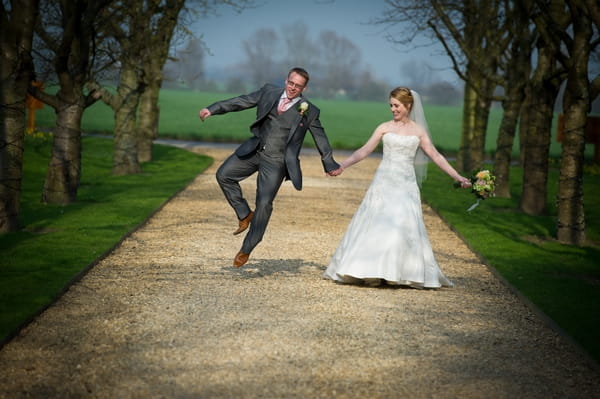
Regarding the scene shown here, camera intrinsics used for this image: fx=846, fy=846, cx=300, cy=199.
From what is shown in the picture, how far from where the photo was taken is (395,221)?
31.7 ft

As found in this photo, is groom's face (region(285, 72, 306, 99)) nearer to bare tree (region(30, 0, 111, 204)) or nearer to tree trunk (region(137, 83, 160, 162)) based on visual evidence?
bare tree (region(30, 0, 111, 204))

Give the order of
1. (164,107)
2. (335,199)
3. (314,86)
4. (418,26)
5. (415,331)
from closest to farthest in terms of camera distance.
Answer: (415,331), (335,199), (418,26), (164,107), (314,86)

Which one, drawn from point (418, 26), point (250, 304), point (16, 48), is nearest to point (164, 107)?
point (418, 26)

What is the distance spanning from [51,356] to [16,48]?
732 centimetres

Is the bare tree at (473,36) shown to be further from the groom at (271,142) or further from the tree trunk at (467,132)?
the groom at (271,142)

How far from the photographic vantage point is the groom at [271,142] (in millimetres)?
9398

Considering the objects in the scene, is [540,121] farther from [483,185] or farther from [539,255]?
[483,185]

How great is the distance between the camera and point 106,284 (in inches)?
365

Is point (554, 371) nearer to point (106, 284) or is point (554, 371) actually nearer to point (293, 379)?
point (293, 379)

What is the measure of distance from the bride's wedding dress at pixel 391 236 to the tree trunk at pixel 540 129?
297 inches

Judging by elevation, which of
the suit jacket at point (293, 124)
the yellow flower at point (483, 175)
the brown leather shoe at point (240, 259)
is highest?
the suit jacket at point (293, 124)

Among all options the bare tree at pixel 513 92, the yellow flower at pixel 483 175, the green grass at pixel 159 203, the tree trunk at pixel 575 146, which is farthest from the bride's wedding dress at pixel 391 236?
the bare tree at pixel 513 92

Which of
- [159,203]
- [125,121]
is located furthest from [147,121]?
[159,203]

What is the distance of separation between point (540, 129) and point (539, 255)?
15.5 feet
